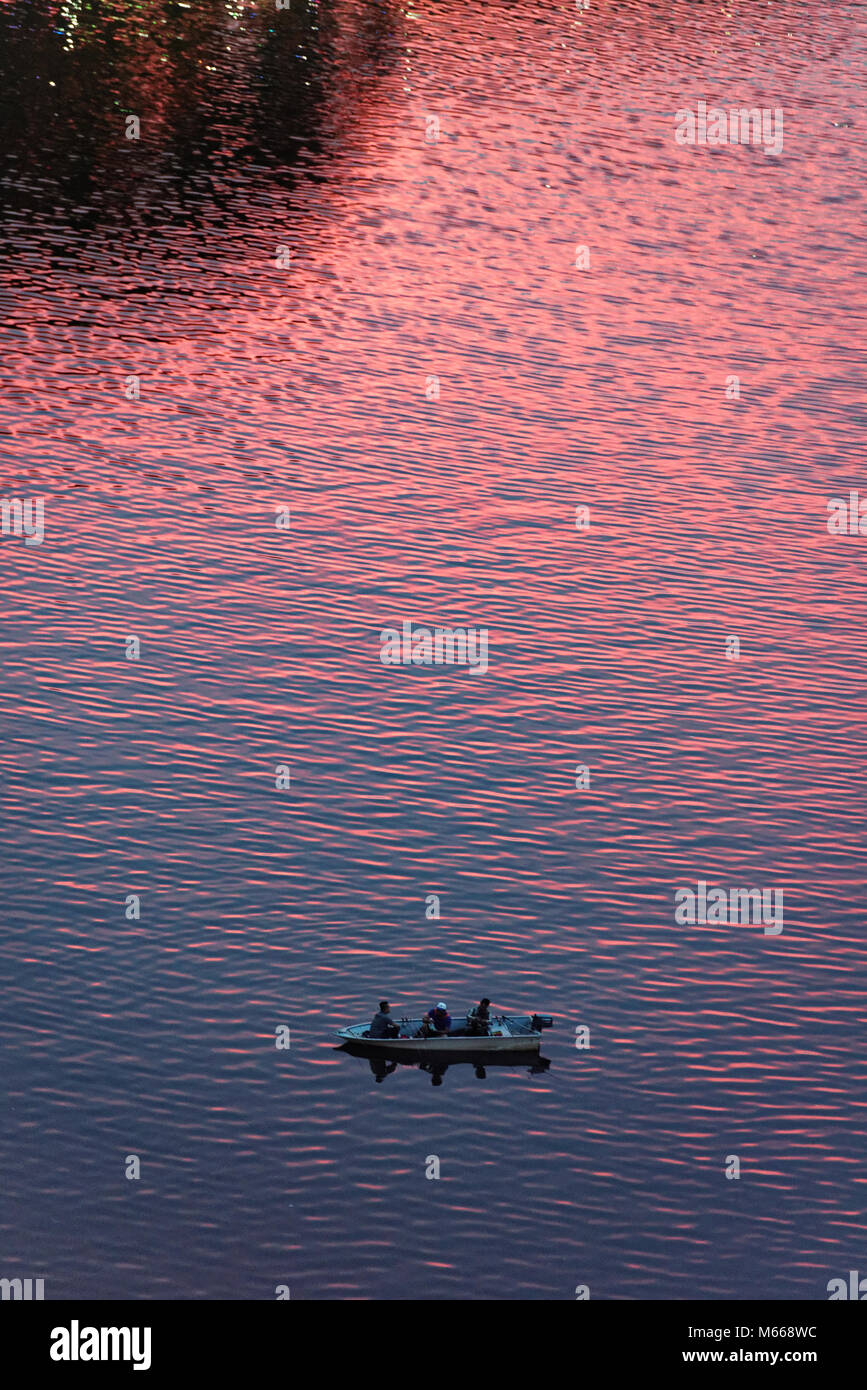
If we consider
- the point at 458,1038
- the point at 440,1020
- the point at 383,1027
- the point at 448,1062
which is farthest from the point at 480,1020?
the point at 383,1027

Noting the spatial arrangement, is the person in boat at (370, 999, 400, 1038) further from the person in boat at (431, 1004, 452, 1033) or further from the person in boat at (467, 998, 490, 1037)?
the person in boat at (467, 998, 490, 1037)

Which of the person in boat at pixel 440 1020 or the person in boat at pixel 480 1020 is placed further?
the person in boat at pixel 440 1020

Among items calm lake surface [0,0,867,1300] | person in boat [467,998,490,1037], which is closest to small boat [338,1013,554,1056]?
person in boat [467,998,490,1037]

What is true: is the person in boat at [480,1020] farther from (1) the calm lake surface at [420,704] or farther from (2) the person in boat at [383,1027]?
(2) the person in boat at [383,1027]

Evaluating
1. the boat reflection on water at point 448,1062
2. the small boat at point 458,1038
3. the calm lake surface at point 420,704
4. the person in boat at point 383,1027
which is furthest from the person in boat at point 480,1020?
the person in boat at point 383,1027

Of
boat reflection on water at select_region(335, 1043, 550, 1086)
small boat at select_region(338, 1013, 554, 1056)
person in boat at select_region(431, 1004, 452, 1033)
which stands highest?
person in boat at select_region(431, 1004, 452, 1033)

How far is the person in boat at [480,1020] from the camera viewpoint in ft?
234

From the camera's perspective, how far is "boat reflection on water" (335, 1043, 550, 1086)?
71.1m

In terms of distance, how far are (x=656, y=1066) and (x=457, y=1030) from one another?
719 centimetres

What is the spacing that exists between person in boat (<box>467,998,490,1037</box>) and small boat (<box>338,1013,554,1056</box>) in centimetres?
9

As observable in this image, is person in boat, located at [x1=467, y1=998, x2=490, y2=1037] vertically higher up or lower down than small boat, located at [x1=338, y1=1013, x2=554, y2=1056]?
higher up

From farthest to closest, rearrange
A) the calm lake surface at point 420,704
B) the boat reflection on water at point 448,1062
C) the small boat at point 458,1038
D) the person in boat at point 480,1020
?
the person in boat at point 480,1020, the boat reflection on water at point 448,1062, the small boat at point 458,1038, the calm lake surface at point 420,704

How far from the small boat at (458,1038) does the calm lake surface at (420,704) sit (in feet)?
3.47
